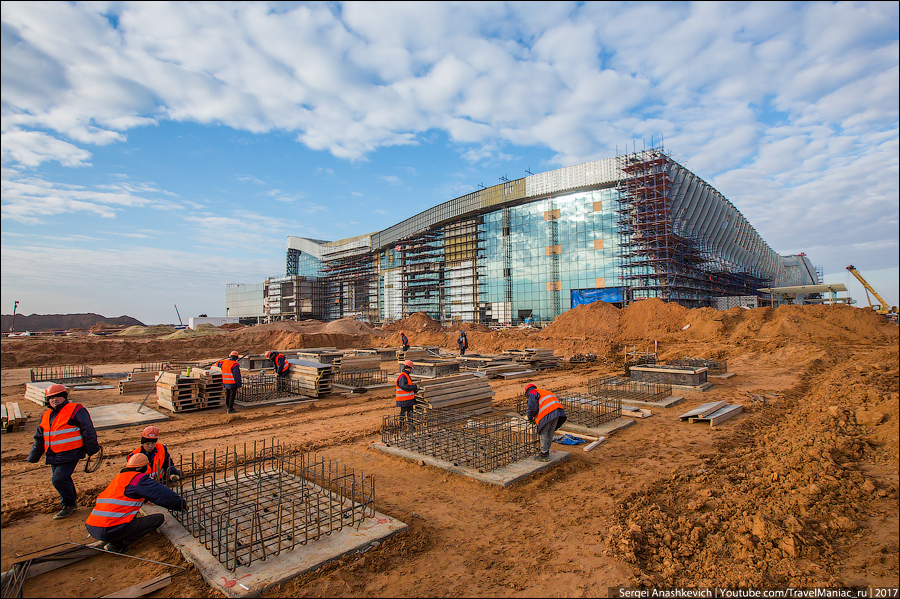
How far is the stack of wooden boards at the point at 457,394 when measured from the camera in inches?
434

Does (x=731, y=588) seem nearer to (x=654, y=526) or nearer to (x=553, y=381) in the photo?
(x=654, y=526)

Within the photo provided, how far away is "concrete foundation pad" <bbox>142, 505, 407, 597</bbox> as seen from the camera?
4817 mm

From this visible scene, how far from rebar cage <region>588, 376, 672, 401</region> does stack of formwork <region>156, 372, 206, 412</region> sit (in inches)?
449

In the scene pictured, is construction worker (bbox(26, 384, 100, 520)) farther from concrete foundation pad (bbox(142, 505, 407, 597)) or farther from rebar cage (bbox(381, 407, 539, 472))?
rebar cage (bbox(381, 407, 539, 472))

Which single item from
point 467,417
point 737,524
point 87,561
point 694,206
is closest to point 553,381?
point 467,417

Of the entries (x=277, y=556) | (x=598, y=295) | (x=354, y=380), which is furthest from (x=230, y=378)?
(x=598, y=295)

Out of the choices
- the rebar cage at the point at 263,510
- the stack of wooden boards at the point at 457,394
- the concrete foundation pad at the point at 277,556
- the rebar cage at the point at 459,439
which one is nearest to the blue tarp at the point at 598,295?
the stack of wooden boards at the point at 457,394

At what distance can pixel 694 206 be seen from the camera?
44.8 metres

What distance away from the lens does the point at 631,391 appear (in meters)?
15.1

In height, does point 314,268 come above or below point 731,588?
above

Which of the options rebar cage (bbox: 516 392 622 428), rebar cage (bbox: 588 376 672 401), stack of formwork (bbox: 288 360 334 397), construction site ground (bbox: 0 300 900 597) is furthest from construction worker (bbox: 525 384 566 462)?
stack of formwork (bbox: 288 360 334 397)

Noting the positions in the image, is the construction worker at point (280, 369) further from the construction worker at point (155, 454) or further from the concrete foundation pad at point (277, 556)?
the concrete foundation pad at point (277, 556)

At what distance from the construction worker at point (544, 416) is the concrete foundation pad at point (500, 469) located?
0.86ft

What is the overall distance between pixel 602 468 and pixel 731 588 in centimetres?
340
